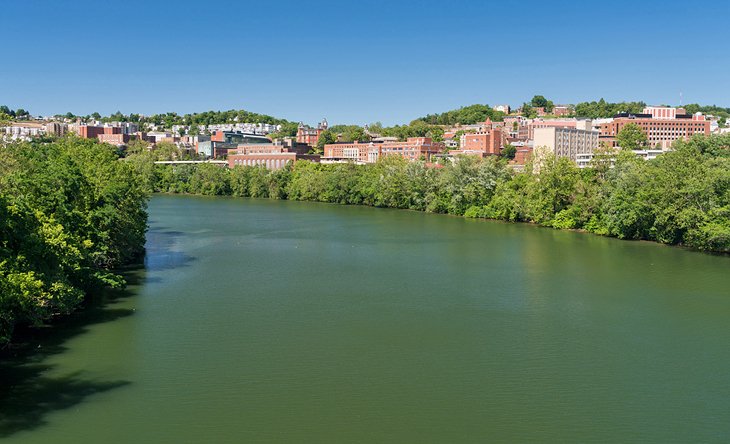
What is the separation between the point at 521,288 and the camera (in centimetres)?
1748

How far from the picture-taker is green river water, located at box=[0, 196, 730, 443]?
9.09 m

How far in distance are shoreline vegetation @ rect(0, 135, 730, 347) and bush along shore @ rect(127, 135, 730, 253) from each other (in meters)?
0.06

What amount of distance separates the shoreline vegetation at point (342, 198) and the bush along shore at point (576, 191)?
0.06m

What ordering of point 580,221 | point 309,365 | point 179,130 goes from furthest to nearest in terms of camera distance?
point 179,130
point 580,221
point 309,365

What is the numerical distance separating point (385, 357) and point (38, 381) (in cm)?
550

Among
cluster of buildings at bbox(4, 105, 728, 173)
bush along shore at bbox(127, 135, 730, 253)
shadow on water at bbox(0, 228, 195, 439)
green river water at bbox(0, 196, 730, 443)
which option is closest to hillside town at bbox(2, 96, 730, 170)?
cluster of buildings at bbox(4, 105, 728, 173)

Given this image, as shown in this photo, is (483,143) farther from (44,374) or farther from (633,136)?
(44,374)

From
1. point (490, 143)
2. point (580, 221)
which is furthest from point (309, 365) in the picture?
point (490, 143)

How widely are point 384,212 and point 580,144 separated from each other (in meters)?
37.9

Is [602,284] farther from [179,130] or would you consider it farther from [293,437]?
[179,130]

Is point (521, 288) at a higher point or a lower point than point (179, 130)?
lower

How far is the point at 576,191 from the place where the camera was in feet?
105

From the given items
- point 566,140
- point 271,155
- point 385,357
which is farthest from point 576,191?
point 271,155

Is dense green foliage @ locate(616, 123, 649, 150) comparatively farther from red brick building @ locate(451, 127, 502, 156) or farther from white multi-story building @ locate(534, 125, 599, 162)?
red brick building @ locate(451, 127, 502, 156)
